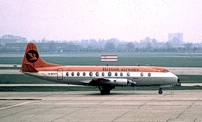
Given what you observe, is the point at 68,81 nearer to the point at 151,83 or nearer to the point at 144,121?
the point at 151,83

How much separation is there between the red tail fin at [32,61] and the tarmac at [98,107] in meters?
2.45

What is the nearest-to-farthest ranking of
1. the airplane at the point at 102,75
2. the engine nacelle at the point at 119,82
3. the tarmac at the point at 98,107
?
the tarmac at the point at 98,107 < the engine nacelle at the point at 119,82 < the airplane at the point at 102,75

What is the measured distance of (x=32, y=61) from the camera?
150 ft

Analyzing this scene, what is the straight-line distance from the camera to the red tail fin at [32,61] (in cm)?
4503

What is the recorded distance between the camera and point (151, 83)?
4541cm

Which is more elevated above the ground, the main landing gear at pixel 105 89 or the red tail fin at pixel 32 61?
the red tail fin at pixel 32 61

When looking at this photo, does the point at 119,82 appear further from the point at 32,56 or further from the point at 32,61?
the point at 32,56

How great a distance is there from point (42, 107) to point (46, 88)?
1796 centimetres

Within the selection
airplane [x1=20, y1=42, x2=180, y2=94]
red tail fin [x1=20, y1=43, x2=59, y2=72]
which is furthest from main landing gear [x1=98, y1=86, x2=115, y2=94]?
red tail fin [x1=20, y1=43, x2=59, y2=72]

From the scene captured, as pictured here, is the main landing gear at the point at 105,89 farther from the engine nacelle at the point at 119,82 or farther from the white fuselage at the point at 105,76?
the white fuselage at the point at 105,76

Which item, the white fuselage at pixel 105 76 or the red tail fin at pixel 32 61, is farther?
the red tail fin at pixel 32 61

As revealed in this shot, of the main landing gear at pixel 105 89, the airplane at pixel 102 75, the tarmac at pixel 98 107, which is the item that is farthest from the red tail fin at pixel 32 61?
the main landing gear at pixel 105 89

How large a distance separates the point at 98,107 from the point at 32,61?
13626 millimetres

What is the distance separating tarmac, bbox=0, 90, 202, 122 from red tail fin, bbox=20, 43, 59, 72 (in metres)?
2.45
